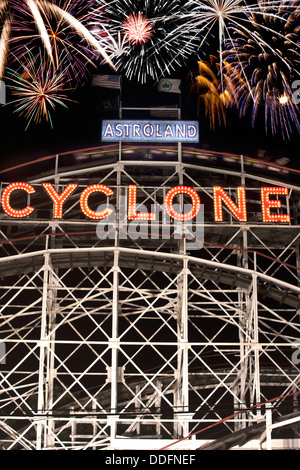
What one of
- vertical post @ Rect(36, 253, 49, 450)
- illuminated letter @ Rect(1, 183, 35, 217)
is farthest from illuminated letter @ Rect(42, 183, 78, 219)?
vertical post @ Rect(36, 253, 49, 450)

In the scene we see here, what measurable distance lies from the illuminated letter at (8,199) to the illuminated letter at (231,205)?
22.4 feet

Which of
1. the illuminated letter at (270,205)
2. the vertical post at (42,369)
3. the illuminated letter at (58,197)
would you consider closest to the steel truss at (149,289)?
the vertical post at (42,369)

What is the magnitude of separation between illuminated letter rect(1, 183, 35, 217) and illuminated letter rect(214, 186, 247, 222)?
682cm

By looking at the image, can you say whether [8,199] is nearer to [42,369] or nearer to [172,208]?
[172,208]

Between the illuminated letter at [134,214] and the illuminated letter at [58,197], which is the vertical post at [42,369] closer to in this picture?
the illuminated letter at [58,197]

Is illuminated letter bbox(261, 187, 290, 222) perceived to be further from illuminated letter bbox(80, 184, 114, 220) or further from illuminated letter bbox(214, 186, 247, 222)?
illuminated letter bbox(80, 184, 114, 220)

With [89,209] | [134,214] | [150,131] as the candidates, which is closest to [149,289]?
[134,214]

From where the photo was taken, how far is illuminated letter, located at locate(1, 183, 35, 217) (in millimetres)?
26047

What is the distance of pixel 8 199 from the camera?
26.3 metres

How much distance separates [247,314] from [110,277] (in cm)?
1478

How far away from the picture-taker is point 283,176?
28312 millimetres

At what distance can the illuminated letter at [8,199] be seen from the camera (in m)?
26.0

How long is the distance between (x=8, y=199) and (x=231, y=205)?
8.22m
